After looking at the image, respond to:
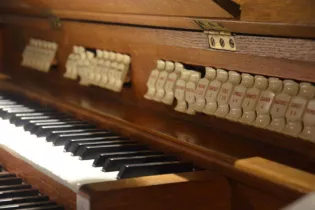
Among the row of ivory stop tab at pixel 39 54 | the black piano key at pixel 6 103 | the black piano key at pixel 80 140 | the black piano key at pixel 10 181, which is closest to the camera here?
the black piano key at pixel 80 140

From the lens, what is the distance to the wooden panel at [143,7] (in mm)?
1582

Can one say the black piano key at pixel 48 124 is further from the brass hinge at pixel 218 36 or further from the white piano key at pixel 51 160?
the brass hinge at pixel 218 36

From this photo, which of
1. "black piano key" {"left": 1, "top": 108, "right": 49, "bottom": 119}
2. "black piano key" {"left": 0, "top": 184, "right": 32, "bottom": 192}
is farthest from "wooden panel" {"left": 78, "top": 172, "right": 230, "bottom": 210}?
"black piano key" {"left": 1, "top": 108, "right": 49, "bottom": 119}

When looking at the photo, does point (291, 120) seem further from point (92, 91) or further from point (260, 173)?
point (92, 91)

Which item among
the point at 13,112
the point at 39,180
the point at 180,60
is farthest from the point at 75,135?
the point at 13,112

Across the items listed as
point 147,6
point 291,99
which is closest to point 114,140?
point 147,6

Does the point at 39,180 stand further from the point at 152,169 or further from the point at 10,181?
the point at 152,169

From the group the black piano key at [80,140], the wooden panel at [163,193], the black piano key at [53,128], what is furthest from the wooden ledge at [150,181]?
the black piano key at [53,128]

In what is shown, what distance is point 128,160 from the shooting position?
4.96ft

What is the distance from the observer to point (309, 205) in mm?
718

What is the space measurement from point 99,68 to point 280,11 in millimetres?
1073

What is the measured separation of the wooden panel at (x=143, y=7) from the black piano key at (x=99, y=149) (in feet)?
1.37

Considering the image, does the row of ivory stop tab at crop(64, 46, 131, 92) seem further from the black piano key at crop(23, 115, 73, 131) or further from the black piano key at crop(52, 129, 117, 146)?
the black piano key at crop(52, 129, 117, 146)

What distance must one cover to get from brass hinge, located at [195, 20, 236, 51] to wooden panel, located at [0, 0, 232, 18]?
33 millimetres
